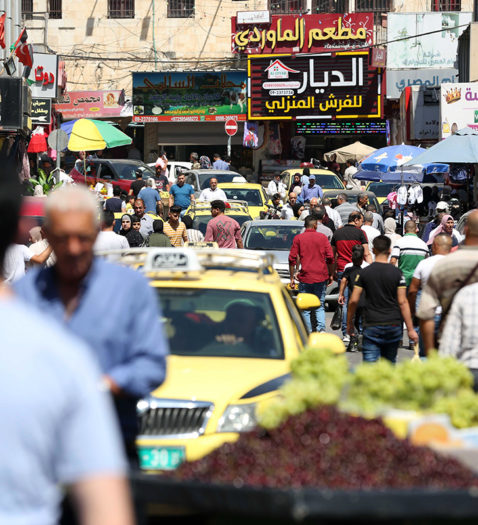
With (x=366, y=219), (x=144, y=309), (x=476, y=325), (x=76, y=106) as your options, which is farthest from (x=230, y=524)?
(x=76, y=106)

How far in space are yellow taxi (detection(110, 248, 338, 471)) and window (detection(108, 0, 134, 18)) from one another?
1645 inches

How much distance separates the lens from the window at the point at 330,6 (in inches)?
1841

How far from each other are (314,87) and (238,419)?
3821 centimetres

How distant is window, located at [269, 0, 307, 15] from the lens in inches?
1838

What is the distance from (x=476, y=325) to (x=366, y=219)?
11.7 m

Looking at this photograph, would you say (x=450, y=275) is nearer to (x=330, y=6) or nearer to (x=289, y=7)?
(x=289, y=7)

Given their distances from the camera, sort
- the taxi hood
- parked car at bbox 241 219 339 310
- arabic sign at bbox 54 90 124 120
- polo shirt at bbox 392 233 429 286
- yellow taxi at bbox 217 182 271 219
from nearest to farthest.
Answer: the taxi hood, polo shirt at bbox 392 233 429 286, parked car at bbox 241 219 339 310, yellow taxi at bbox 217 182 271 219, arabic sign at bbox 54 90 124 120

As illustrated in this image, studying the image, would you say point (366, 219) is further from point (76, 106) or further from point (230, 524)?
point (76, 106)

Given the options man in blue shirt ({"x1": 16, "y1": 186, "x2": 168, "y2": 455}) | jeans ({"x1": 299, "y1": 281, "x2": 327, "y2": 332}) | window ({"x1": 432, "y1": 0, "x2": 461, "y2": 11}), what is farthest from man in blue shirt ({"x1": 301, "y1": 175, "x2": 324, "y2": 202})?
man in blue shirt ({"x1": 16, "y1": 186, "x2": 168, "y2": 455})

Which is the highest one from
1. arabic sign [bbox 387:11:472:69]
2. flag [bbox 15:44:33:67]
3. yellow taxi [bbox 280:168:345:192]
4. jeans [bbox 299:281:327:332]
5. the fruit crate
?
arabic sign [bbox 387:11:472:69]

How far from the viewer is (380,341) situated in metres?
10.1

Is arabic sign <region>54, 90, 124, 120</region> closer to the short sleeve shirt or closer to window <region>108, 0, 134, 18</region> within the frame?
window <region>108, 0, 134, 18</region>

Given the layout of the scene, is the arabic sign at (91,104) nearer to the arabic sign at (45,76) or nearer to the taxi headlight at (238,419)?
the arabic sign at (45,76)

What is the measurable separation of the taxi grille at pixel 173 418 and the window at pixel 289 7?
4165 cm
